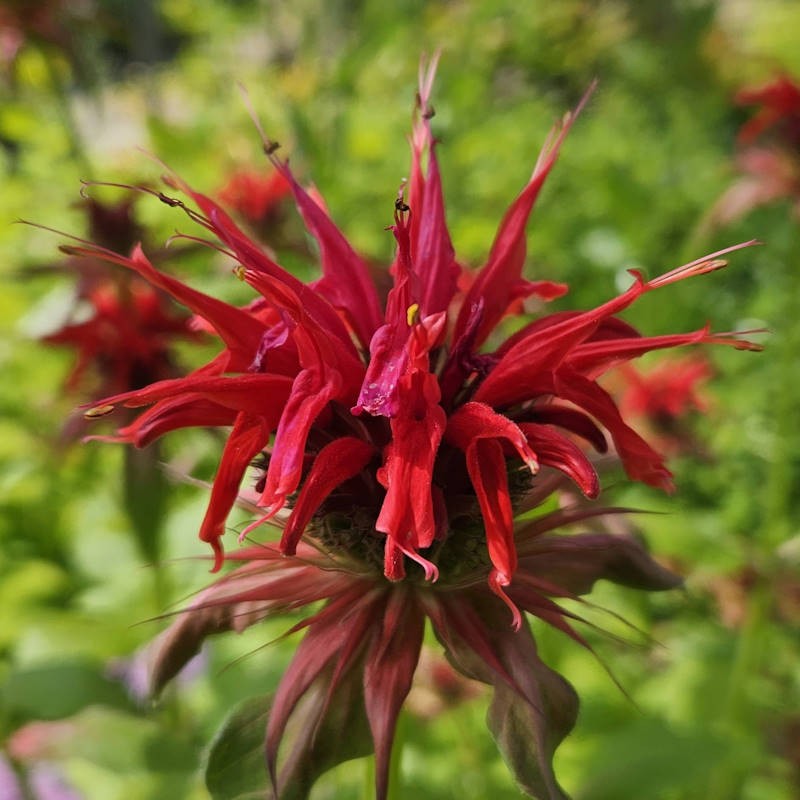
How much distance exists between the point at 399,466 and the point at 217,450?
39.2 inches

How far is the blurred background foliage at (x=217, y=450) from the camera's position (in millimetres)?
1238

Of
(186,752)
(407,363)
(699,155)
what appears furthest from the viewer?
(699,155)

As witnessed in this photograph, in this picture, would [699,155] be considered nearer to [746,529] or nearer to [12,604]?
[746,529]

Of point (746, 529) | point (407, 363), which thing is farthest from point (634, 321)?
point (407, 363)

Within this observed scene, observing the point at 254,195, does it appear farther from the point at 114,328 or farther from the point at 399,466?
the point at 399,466

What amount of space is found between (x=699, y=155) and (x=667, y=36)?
2.70 metres

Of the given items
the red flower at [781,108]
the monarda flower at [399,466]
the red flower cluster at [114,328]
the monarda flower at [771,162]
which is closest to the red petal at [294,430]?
the monarda flower at [399,466]

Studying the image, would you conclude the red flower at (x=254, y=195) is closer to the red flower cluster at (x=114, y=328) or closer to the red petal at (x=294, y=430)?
the red flower cluster at (x=114, y=328)

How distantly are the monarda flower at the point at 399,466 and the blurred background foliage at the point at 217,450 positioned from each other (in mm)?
88

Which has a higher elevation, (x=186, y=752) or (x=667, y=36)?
(x=667, y=36)

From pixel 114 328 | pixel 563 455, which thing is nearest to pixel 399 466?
pixel 563 455

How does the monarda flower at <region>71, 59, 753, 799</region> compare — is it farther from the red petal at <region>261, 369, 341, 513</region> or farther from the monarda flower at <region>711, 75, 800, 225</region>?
the monarda flower at <region>711, 75, 800, 225</region>

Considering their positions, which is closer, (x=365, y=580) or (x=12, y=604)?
(x=365, y=580)

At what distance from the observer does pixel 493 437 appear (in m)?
0.64
